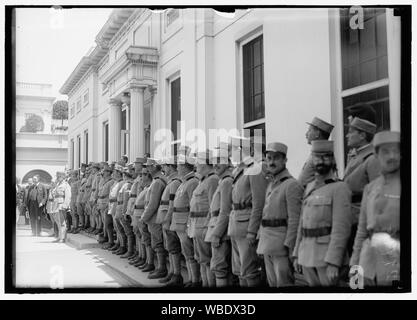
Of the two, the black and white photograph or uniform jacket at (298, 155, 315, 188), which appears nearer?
the black and white photograph

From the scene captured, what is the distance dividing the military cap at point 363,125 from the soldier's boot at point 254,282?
1591 mm

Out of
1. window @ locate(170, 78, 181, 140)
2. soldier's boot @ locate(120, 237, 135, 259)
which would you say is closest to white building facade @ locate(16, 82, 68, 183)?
window @ locate(170, 78, 181, 140)

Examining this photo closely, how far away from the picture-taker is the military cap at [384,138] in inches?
140

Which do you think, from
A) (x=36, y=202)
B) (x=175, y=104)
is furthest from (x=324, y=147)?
(x=36, y=202)

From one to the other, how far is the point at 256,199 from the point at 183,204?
1.38m

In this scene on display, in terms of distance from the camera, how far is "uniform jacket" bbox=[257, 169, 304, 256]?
12.5 ft

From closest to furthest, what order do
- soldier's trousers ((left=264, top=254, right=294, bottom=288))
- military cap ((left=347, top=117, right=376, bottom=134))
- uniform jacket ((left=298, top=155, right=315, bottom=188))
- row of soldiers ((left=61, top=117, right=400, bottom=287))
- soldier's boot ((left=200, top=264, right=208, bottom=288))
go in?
row of soldiers ((left=61, top=117, right=400, bottom=287))
military cap ((left=347, top=117, right=376, bottom=134))
soldier's trousers ((left=264, top=254, right=294, bottom=288))
uniform jacket ((left=298, top=155, right=315, bottom=188))
soldier's boot ((left=200, top=264, right=208, bottom=288))

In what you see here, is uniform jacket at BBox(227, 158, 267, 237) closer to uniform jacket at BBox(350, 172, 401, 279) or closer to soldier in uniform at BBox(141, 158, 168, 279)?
uniform jacket at BBox(350, 172, 401, 279)

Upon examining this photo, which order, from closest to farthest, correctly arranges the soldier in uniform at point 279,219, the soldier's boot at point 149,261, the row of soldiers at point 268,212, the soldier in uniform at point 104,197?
the row of soldiers at point 268,212 → the soldier in uniform at point 279,219 → the soldier's boot at point 149,261 → the soldier in uniform at point 104,197

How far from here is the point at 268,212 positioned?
3.94 metres

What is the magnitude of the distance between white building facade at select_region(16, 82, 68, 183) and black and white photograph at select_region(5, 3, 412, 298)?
16 mm

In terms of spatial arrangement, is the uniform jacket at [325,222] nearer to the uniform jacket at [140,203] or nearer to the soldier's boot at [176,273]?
the soldier's boot at [176,273]

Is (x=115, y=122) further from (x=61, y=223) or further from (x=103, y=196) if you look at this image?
(x=103, y=196)

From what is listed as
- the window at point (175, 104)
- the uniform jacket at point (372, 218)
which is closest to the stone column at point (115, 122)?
the window at point (175, 104)
